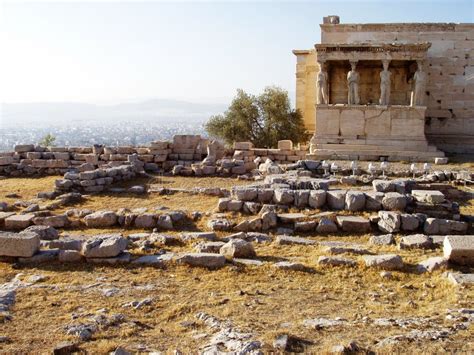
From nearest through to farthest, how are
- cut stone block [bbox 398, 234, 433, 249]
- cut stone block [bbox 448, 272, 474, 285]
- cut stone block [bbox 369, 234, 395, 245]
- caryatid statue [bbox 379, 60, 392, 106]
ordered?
cut stone block [bbox 448, 272, 474, 285]
cut stone block [bbox 398, 234, 433, 249]
cut stone block [bbox 369, 234, 395, 245]
caryatid statue [bbox 379, 60, 392, 106]

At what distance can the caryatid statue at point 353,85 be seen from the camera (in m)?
20.6

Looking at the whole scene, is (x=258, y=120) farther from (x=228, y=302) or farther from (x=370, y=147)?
(x=228, y=302)

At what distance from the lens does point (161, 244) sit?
28.1 feet

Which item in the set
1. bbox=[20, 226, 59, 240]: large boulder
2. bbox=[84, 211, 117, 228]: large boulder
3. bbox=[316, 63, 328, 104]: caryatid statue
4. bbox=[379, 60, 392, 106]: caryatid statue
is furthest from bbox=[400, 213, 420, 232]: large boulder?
bbox=[316, 63, 328, 104]: caryatid statue

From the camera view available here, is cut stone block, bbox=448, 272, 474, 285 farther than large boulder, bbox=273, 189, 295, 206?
No

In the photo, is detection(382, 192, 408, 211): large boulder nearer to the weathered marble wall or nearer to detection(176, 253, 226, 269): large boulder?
detection(176, 253, 226, 269): large boulder

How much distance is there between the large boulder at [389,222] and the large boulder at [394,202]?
0.61 meters

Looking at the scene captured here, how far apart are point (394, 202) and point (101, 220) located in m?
5.69

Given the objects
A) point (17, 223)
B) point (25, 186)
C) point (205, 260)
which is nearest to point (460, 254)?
point (205, 260)

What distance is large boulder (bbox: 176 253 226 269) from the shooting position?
730 centimetres

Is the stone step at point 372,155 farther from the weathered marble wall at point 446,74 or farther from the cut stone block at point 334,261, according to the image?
the cut stone block at point 334,261

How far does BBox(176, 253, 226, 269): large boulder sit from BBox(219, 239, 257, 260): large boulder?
317mm

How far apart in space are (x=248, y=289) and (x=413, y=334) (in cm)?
219

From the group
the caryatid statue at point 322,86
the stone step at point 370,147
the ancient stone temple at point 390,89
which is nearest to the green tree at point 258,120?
the ancient stone temple at point 390,89
